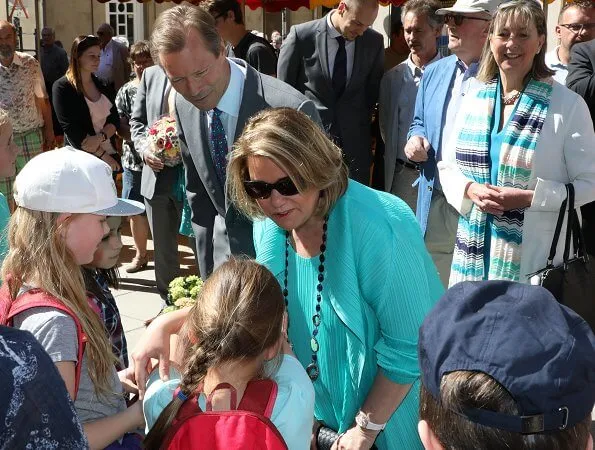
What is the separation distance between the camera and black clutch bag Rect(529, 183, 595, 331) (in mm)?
3527

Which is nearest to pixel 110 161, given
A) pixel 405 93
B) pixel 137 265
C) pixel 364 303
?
pixel 137 265

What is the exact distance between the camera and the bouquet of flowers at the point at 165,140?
5.35 metres

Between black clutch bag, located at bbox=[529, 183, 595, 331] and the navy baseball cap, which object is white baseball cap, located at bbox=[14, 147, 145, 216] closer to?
the navy baseball cap

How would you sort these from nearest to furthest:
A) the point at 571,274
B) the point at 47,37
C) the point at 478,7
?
the point at 571,274
the point at 478,7
the point at 47,37

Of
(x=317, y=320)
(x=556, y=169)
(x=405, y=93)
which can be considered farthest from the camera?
(x=405, y=93)

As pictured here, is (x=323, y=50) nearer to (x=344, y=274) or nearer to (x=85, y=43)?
(x=85, y=43)

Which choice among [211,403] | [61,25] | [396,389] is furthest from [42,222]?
[61,25]

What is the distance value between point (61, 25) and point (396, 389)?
23163 millimetres

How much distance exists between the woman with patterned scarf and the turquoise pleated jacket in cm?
129

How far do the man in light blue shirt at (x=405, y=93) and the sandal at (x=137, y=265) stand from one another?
8.61 feet

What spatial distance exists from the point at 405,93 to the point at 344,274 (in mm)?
3510

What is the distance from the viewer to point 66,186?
2.45m

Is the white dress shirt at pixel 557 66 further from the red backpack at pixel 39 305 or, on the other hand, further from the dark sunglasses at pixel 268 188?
the red backpack at pixel 39 305

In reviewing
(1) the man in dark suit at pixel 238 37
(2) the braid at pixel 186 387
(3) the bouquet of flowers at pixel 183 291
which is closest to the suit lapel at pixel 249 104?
(3) the bouquet of flowers at pixel 183 291
